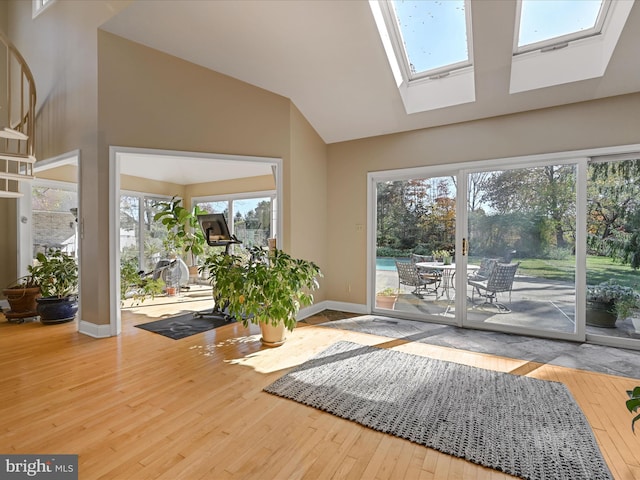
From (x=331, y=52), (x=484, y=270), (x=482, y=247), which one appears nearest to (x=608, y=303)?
(x=484, y=270)

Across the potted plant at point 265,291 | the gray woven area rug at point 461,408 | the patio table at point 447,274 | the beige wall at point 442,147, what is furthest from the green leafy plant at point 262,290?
the patio table at point 447,274

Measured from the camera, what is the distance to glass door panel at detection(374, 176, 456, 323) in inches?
166

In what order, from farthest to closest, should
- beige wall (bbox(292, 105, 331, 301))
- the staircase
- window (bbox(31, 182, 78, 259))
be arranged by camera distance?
window (bbox(31, 182, 78, 259))
the staircase
beige wall (bbox(292, 105, 331, 301))

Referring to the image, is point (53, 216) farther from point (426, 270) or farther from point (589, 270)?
point (589, 270)

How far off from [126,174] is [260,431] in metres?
6.60

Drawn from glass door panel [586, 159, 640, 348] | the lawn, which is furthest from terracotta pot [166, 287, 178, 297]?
glass door panel [586, 159, 640, 348]

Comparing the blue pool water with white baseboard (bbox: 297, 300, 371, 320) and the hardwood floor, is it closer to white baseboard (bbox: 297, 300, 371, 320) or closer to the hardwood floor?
white baseboard (bbox: 297, 300, 371, 320)

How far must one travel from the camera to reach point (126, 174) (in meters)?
6.73

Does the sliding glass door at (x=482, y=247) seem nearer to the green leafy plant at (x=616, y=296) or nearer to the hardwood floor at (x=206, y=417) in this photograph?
the green leafy plant at (x=616, y=296)

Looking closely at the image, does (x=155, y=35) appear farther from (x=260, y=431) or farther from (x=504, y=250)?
(x=504, y=250)

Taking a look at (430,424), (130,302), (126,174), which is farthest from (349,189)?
(126,174)

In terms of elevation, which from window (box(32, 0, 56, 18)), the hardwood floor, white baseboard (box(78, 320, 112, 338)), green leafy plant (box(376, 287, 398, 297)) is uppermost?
window (box(32, 0, 56, 18))

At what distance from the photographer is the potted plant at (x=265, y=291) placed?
3.19 m

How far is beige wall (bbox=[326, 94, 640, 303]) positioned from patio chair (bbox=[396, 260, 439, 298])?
1.77 feet
